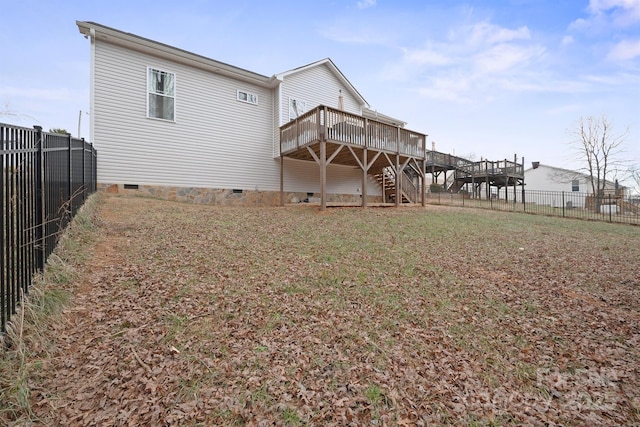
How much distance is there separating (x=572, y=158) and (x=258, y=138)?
92.4ft

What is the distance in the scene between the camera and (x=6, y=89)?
1380cm

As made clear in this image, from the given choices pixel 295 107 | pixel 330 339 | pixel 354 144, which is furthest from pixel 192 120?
pixel 330 339

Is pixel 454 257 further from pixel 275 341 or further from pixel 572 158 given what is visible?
pixel 572 158

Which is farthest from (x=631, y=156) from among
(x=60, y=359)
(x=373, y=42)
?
(x=60, y=359)

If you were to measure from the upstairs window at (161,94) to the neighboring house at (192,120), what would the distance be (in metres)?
0.03

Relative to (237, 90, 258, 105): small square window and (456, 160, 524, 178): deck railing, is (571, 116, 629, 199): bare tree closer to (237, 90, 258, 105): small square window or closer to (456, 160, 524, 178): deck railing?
(456, 160, 524, 178): deck railing

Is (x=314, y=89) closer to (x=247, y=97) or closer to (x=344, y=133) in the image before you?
(x=247, y=97)

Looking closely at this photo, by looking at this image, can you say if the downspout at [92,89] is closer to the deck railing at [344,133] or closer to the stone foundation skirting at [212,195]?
the stone foundation skirting at [212,195]

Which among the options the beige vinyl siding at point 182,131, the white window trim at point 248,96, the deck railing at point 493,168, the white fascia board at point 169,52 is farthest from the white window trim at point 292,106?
the deck railing at point 493,168

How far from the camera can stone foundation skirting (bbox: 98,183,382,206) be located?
9562mm

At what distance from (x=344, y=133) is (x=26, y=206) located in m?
9.22

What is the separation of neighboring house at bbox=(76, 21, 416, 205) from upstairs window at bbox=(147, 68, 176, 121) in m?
0.03

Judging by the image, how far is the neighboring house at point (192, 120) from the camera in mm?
9203

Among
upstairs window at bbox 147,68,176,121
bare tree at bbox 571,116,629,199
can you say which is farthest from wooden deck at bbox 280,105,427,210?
bare tree at bbox 571,116,629,199
